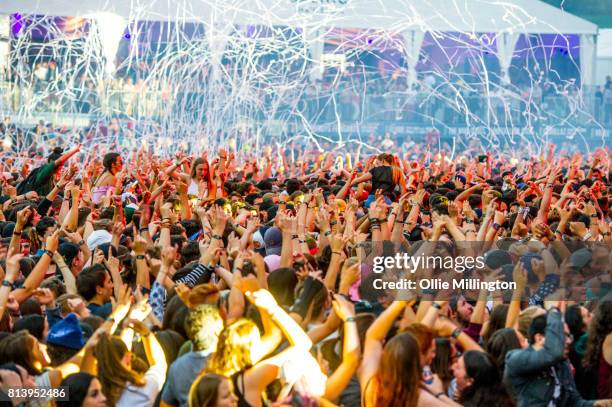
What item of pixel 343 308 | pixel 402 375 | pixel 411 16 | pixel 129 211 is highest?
pixel 411 16

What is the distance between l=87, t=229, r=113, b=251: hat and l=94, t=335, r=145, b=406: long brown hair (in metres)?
3.56

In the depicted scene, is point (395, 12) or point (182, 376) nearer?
point (182, 376)

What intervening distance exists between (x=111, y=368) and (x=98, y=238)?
368cm

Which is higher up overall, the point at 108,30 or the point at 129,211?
the point at 108,30

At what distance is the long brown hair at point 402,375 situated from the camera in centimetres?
426

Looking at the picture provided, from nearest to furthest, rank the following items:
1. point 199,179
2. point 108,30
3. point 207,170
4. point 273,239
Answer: point 273,239 < point 207,170 < point 199,179 < point 108,30

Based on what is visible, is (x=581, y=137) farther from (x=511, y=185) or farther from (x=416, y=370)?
(x=416, y=370)

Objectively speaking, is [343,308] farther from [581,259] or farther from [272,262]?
[272,262]

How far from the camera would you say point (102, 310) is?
19.3 ft

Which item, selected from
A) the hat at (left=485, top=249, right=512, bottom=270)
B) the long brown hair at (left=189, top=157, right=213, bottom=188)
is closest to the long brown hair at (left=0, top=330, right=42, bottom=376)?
the hat at (left=485, top=249, right=512, bottom=270)

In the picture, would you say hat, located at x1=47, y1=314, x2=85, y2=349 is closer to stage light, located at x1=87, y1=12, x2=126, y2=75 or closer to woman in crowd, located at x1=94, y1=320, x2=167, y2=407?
woman in crowd, located at x1=94, y1=320, x2=167, y2=407

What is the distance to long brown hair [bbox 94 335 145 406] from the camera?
15.0ft

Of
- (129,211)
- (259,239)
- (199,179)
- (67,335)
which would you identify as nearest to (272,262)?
(259,239)

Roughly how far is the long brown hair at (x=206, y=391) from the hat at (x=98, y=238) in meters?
4.02
